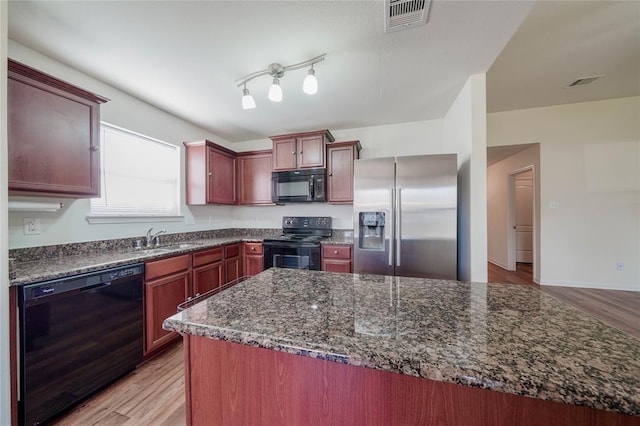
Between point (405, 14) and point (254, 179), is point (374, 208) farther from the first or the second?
point (254, 179)

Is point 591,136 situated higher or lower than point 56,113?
higher

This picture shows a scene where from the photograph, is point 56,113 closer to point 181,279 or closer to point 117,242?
point 117,242

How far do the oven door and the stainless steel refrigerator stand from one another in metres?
0.63

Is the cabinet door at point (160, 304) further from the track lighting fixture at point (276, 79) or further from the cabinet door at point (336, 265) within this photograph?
the track lighting fixture at point (276, 79)

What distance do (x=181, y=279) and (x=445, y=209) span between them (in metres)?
2.58

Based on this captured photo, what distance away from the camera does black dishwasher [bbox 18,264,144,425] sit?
4.34 ft

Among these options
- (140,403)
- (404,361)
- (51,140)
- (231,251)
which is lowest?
(140,403)

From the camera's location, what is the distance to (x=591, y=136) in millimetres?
3533

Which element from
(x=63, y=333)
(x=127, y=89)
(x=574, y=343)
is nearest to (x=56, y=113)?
(x=127, y=89)

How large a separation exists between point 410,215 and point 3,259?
273cm

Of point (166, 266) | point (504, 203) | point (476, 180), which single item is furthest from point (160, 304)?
point (504, 203)

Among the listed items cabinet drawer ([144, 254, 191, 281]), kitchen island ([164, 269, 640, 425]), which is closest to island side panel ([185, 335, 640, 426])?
kitchen island ([164, 269, 640, 425])

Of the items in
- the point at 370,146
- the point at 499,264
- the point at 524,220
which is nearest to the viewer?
the point at 370,146

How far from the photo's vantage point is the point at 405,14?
151 centimetres
